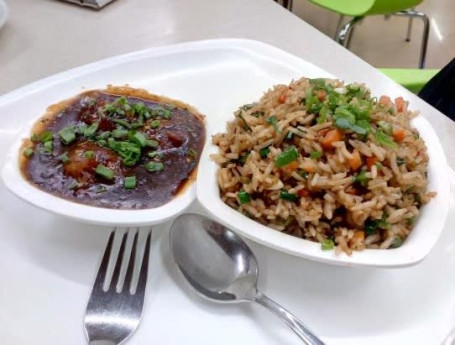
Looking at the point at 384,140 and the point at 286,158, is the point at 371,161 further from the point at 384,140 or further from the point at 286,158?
the point at 286,158

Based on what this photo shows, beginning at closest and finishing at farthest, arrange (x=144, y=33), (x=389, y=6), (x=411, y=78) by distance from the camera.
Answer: (x=411, y=78)
(x=144, y=33)
(x=389, y=6)

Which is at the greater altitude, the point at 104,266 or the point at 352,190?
the point at 352,190

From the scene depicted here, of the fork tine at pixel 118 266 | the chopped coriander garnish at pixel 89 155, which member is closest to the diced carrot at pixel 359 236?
the fork tine at pixel 118 266

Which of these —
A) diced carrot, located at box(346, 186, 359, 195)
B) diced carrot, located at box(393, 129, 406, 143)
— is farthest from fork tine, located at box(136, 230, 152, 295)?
diced carrot, located at box(393, 129, 406, 143)

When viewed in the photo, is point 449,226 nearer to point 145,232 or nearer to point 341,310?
point 341,310

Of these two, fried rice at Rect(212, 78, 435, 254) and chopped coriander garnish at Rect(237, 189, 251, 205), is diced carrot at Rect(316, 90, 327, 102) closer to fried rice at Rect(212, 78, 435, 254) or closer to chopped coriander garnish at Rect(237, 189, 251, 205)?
fried rice at Rect(212, 78, 435, 254)

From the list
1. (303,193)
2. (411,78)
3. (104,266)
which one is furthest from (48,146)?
(411,78)

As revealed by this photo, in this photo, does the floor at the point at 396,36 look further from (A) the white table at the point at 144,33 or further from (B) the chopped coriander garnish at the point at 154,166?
(B) the chopped coriander garnish at the point at 154,166

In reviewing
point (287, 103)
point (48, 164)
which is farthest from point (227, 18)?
point (48, 164)
